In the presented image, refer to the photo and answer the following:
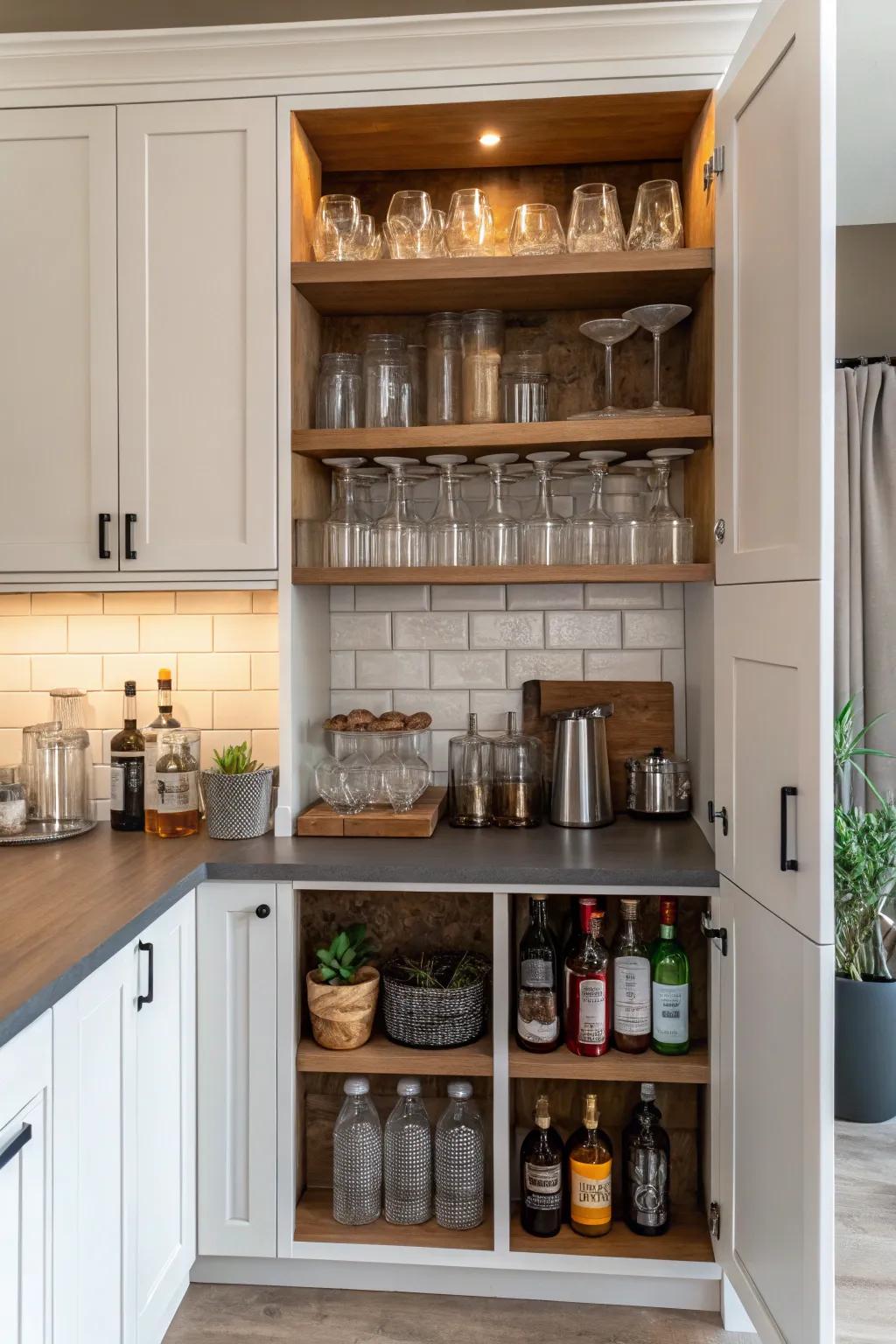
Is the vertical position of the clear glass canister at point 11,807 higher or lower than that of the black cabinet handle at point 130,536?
lower

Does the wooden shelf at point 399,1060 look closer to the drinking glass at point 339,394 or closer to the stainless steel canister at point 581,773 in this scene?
the stainless steel canister at point 581,773

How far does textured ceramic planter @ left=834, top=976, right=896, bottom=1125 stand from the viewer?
2.91m

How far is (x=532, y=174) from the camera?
2541 millimetres

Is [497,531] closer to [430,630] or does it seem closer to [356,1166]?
[430,630]

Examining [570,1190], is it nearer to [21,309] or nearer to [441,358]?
[441,358]

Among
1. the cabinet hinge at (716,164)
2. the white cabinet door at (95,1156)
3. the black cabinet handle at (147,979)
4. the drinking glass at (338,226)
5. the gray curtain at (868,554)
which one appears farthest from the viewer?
the gray curtain at (868,554)

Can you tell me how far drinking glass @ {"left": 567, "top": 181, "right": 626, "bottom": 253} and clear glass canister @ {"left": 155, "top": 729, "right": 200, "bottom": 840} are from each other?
1422 mm

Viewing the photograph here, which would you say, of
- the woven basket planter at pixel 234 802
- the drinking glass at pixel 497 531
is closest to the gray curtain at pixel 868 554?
the drinking glass at pixel 497 531

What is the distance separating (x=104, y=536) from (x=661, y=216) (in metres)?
1.41

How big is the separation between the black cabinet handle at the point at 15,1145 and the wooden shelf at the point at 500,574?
1.26 meters

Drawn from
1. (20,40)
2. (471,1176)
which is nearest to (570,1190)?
(471,1176)

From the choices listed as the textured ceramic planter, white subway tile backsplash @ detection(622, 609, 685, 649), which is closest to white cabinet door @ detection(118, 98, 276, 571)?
white subway tile backsplash @ detection(622, 609, 685, 649)

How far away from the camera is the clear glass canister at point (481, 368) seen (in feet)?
7.85

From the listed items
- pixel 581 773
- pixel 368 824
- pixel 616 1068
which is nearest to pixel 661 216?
pixel 581 773
